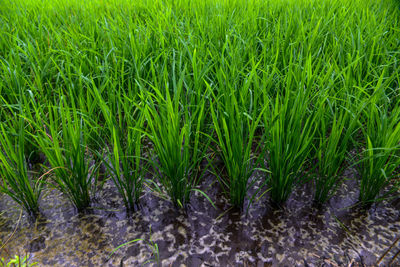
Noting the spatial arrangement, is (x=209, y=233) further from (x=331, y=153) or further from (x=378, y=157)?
(x=378, y=157)

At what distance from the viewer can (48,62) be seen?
5.41 feet

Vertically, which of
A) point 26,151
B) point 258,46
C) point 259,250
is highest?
point 258,46

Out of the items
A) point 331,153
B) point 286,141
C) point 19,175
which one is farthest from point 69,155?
point 331,153

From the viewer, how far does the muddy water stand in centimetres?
102

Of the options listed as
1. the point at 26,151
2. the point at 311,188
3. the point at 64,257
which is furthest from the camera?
the point at 26,151

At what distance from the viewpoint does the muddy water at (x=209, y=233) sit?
1.02 metres

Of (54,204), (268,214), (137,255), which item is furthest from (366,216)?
(54,204)

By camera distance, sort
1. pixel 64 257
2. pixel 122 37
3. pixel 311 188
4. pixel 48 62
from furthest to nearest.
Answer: pixel 122 37
pixel 48 62
pixel 311 188
pixel 64 257

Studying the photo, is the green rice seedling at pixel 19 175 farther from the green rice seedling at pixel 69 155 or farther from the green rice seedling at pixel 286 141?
the green rice seedling at pixel 286 141

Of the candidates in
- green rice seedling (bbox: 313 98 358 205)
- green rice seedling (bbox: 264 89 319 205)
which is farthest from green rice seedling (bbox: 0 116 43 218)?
green rice seedling (bbox: 313 98 358 205)

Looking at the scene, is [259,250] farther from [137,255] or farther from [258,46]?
[258,46]

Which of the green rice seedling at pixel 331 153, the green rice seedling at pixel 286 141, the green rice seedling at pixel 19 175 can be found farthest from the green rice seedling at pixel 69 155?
the green rice seedling at pixel 331 153

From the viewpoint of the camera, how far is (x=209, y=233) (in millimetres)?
1106

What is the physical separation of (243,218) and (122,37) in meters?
1.33
